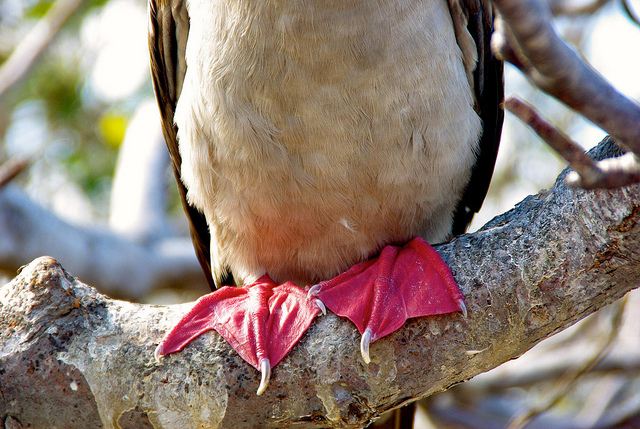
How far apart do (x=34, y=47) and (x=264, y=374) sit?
15.6ft

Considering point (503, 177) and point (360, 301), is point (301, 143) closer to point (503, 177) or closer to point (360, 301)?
point (360, 301)

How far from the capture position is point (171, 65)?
3.78m

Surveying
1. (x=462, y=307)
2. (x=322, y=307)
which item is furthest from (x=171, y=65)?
(x=462, y=307)

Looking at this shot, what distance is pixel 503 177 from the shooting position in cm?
871

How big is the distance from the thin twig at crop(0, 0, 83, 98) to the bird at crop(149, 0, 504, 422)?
2.73 metres

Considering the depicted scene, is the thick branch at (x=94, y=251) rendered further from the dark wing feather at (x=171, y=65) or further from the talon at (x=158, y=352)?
the talon at (x=158, y=352)

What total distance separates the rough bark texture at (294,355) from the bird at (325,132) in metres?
0.10

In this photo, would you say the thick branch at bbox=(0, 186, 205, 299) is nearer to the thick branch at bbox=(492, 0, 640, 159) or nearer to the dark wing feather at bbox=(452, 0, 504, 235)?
the dark wing feather at bbox=(452, 0, 504, 235)

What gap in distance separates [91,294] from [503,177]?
6.98 meters

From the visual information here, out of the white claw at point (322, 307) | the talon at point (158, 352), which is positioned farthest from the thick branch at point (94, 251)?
the white claw at point (322, 307)

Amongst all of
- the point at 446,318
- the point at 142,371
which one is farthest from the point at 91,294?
the point at 446,318

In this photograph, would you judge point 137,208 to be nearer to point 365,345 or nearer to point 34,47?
point 34,47

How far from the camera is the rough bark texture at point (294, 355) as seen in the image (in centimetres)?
238

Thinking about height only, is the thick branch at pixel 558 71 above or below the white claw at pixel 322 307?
above
